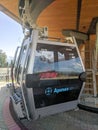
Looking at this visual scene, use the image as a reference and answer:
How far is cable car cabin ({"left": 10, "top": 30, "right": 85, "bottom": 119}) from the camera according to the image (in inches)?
150

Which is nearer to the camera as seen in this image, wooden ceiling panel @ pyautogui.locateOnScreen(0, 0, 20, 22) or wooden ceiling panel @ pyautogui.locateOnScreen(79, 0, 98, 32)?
wooden ceiling panel @ pyautogui.locateOnScreen(79, 0, 98, 32)

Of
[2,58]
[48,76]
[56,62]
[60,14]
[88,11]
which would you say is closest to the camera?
[48,76]

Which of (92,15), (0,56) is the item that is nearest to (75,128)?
(92,15)

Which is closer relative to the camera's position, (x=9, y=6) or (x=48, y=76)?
(x=48, y=76)

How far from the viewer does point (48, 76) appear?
13.2 feet

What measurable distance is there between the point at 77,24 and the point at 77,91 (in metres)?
3.24

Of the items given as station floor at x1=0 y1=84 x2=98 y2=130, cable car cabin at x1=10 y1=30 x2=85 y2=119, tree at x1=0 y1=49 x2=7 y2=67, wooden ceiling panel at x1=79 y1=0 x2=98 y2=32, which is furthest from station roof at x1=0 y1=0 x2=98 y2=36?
tree at x1=0 y1=49 x2=7 y2=67

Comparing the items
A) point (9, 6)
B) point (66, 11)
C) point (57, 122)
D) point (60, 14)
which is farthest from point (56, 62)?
point (9, 6)

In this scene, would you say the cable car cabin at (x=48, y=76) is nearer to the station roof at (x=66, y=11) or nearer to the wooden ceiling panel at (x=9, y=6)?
the station roof at (x=66, y=11)

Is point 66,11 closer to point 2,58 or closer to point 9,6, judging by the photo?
point 9,6

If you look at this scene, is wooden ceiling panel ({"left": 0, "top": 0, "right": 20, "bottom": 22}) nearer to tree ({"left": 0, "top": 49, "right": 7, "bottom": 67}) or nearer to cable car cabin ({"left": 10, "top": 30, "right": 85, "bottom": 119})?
cable car cabin ({"left": 10, "top": 30, "right": 85, "bottom": 119})

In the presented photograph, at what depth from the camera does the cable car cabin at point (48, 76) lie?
3816 mm

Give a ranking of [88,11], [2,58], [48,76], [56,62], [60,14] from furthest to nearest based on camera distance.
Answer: [2,58] < [60,14] < [88,11] < [56,62] < [48,76]

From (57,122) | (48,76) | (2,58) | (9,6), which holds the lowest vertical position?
(57,122)
